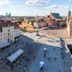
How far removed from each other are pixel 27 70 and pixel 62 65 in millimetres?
4564

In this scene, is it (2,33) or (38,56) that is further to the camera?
(2,33)

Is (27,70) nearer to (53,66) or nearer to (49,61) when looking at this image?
(53,66)

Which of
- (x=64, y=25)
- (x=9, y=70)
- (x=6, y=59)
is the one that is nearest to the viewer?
(x=9, y=70)

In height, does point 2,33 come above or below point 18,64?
above

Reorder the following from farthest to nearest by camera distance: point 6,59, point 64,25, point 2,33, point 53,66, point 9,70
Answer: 1. point 64,25
2. point 2,33
3. point 6,59
4. point 53,66
5. point 9,70

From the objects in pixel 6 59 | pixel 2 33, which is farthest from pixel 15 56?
pixel 2 33

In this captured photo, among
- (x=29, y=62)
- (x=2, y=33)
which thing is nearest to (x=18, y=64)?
(x=29, y=62)

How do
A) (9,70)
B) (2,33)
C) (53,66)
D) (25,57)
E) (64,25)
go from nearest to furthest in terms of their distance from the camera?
(9,70), (53,66), (25,57), (2,33), (64,25)

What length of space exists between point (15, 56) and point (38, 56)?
3725mm

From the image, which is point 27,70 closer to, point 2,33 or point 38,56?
point 38,56

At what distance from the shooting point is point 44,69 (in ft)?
76.5

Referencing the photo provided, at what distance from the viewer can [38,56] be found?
98.5 feet

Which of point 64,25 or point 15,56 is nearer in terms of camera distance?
point 15,56

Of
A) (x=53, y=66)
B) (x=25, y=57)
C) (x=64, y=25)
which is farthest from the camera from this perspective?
(x=64, y=25)
